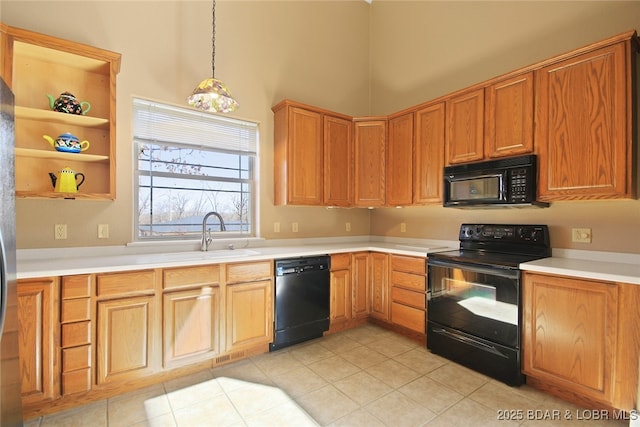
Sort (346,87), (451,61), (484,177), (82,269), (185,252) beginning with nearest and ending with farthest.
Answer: (82,269), (484,177), (185,252), (451,61), (346,87)

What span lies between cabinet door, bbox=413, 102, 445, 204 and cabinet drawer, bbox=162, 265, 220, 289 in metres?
2.16

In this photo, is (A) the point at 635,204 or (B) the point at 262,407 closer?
(B) the point at 262,407

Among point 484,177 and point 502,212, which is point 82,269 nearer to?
point 484,177

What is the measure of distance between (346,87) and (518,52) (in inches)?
76.8

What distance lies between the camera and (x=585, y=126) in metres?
2.13

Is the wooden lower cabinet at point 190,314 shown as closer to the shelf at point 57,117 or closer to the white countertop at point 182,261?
the white countertop at point 182,261

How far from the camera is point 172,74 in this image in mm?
2797

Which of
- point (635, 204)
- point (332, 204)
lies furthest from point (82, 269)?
point (635, 204)

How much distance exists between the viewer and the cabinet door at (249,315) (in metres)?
2.49

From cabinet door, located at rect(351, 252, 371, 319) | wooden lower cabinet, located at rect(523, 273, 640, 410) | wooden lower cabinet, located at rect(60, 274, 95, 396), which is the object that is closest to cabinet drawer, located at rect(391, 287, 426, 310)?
cabinet door, located at rect(351, 252, 371, 319)

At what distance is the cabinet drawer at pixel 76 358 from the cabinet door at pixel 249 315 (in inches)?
35.8

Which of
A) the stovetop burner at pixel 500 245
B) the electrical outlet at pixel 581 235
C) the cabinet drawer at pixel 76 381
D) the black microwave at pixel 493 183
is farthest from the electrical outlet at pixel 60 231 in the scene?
the electrical outlet at pixel 581 235

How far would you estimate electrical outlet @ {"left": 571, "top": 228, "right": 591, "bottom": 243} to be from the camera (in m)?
2.34

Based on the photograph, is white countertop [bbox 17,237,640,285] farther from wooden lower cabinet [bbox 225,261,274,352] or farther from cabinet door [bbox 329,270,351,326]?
cabinet door [bbox 329,270,351,326]
